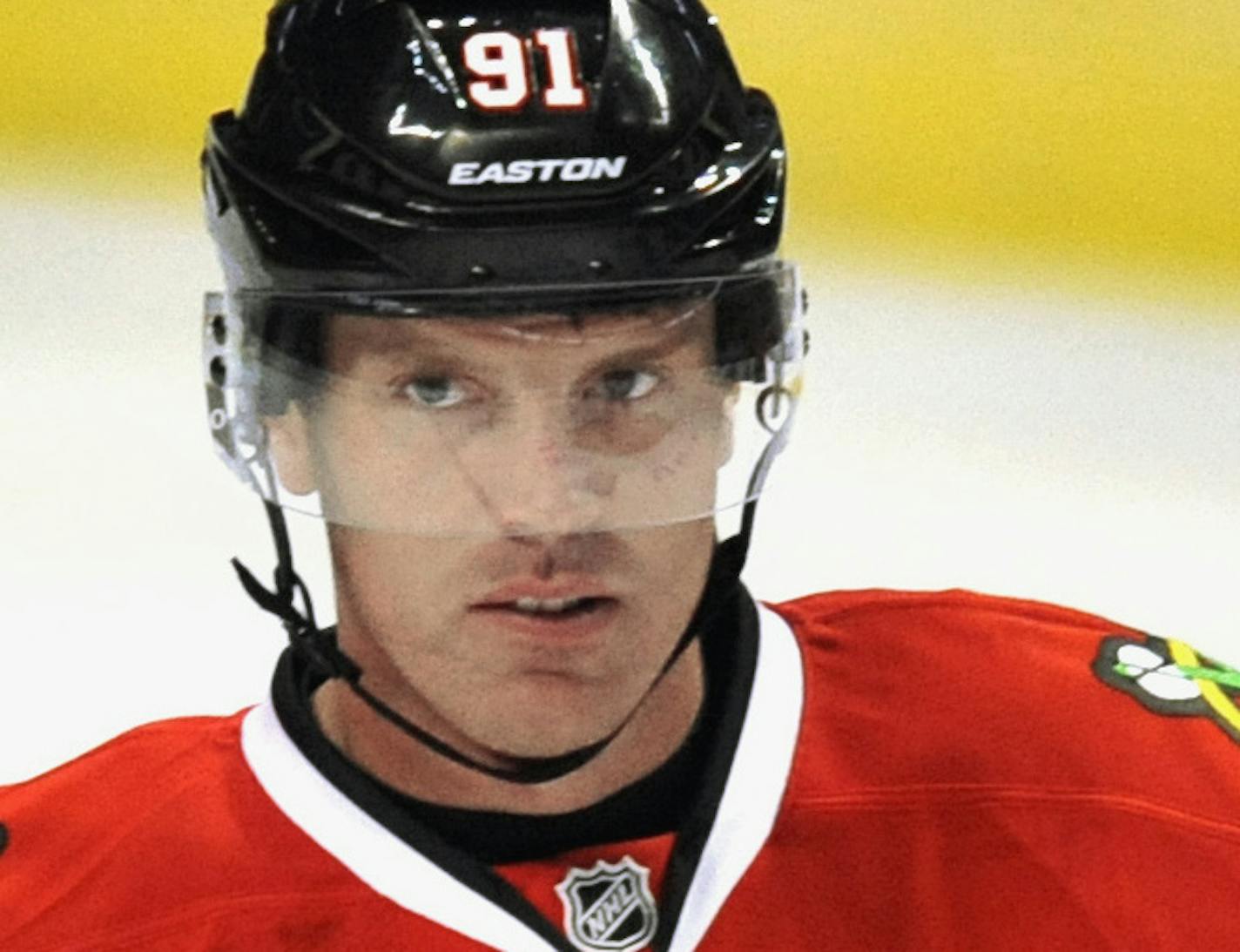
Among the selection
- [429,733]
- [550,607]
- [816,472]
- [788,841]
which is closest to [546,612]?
[550,607]

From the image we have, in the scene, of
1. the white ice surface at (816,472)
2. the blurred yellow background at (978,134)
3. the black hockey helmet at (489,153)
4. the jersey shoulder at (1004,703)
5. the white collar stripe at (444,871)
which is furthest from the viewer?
the blurred yellow background at (978,134)

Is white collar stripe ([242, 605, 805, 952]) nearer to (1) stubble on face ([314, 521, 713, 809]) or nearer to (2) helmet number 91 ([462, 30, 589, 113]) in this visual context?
(1) stubble on face ([314, 521, 713, 809])

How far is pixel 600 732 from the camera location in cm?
126

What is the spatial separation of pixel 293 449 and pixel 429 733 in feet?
0.55

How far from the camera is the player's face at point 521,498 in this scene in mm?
1189

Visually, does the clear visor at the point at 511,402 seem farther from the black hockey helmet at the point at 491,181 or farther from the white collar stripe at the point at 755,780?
the white collar stripe at the point at 755,780

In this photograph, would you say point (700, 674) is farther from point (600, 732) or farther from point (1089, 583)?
point (1089, 583)

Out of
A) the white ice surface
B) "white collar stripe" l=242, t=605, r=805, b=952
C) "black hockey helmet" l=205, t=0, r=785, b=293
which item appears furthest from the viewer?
the white ice surface

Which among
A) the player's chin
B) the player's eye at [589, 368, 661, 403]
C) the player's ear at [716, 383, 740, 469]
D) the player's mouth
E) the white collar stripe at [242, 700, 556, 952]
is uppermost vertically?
the player's eye at [589, 368, 661, 403]

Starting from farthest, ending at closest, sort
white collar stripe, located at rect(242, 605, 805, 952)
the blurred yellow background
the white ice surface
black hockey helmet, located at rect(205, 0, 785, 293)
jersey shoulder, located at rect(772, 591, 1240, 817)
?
1. the blurred yellow background
2. the white ice surface
3. jersey shoulder, located at rect(772, 591, 1240, 817)
4. white collar stripe, located at rect(242, 605, 805, 952)
5. black hockey helmet, located at rect(205, 0, 785, 293)

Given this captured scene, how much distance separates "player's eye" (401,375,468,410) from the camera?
1.20m

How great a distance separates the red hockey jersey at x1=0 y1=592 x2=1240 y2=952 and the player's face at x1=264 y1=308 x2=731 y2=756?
0.09m

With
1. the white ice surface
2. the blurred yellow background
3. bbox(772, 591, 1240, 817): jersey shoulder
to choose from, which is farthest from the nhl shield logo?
the blurred yellow background

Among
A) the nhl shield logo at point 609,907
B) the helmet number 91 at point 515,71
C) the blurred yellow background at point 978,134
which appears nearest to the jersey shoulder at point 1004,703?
the nhl shield logo at point 609,907
